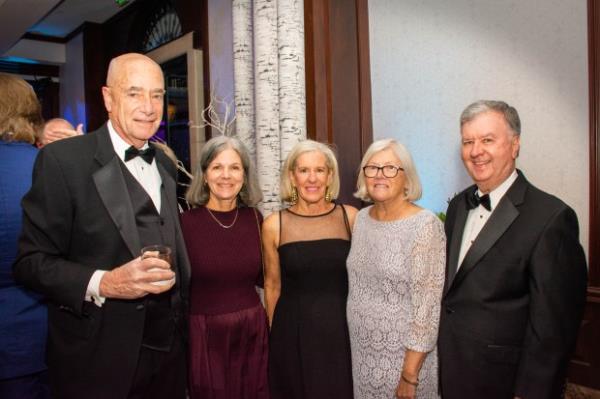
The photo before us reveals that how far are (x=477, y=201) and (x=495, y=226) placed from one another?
0.57 ft

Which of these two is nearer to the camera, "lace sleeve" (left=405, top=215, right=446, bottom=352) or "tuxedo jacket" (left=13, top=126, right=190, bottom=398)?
"tuxedo jacket" (left=13, top=126, right=190, bottom=398)

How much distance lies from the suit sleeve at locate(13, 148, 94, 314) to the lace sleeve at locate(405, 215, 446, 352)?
3.91 feet

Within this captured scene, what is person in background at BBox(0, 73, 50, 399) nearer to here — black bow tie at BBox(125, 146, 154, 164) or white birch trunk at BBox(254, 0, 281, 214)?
black bow tie at BBox(125, 146, 154, 164)

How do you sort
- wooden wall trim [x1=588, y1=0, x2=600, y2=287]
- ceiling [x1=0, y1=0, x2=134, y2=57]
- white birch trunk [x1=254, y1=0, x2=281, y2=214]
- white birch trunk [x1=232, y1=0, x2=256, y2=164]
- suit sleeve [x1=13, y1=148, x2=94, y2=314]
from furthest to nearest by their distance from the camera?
ceiling [x1=0, y1=0, x2=134, y2=57] → white birch trunk [x1=232, y1=0, x2=256, y2=164] → white birch trunk [x1=254, y1=0, x2=281, y2=214] → wooden wall trim [x1=588, y1=0, x2=600, y2=287] → suit sleeve [x1=13, y1=148, x2=94, y2=314]

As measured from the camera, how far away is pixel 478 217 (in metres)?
1.88

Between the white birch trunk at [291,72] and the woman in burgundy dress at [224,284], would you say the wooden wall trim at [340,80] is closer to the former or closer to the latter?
the white birch trunk at [291,72]

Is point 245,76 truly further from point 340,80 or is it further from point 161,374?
point 161,374

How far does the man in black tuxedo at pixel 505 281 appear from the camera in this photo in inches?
62.9

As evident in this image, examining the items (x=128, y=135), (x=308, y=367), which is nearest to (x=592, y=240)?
(x=308, y=367)

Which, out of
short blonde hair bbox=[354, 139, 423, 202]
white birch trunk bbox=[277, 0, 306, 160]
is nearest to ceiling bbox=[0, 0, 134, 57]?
white birch trunk bbox=[277, 0, 306, 160]

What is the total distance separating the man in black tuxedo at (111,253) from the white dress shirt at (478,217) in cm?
108

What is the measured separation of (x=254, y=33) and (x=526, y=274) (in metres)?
2.32

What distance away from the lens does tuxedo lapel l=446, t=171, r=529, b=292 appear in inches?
67.4

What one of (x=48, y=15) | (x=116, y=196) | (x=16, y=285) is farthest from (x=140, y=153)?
(x=48, y=15)
